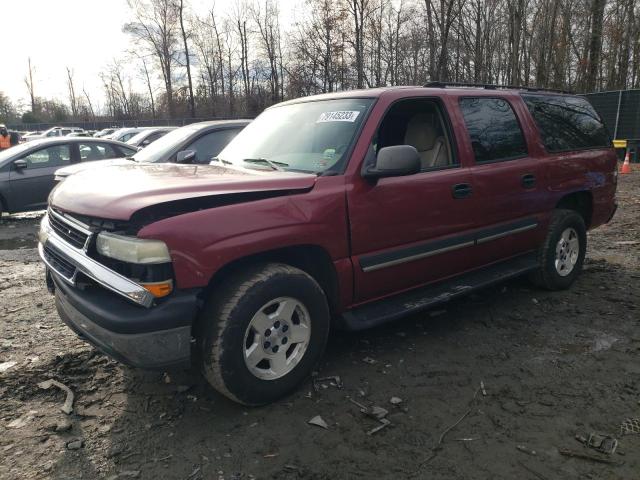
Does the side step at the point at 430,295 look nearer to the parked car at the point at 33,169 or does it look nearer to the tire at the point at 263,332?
the tire at the point at 263,332

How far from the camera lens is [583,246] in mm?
5141

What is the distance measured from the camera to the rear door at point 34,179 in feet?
29.0

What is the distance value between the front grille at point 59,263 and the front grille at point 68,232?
11 cm

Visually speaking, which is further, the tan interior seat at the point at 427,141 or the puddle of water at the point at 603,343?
the tan interior seat at the point at 427,141

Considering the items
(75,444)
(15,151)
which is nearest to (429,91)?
(75,444)

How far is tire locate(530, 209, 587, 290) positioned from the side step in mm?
173

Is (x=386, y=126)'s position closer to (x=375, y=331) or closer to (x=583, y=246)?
(x=375, y=331)

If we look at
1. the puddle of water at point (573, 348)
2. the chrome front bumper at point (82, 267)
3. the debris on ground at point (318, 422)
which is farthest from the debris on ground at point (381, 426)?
the puddle of water at point (573, 348)

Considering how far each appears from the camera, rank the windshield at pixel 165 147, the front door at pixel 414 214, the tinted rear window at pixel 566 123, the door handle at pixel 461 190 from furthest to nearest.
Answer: the windshield at pixel 165 147, the tinted rear window at pixel 566 123, the door handle at pixel 461 190, the front door at pixel 414 214

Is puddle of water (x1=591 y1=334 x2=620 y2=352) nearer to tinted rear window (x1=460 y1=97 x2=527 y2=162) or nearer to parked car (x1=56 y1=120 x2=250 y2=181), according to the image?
tinted rear window (x1=460 y1=97 x2=527 y2=162)

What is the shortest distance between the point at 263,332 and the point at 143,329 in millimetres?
711

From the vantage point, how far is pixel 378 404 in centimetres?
298

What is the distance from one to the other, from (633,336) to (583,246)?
1465 mm

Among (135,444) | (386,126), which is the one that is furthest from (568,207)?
(135,444)
